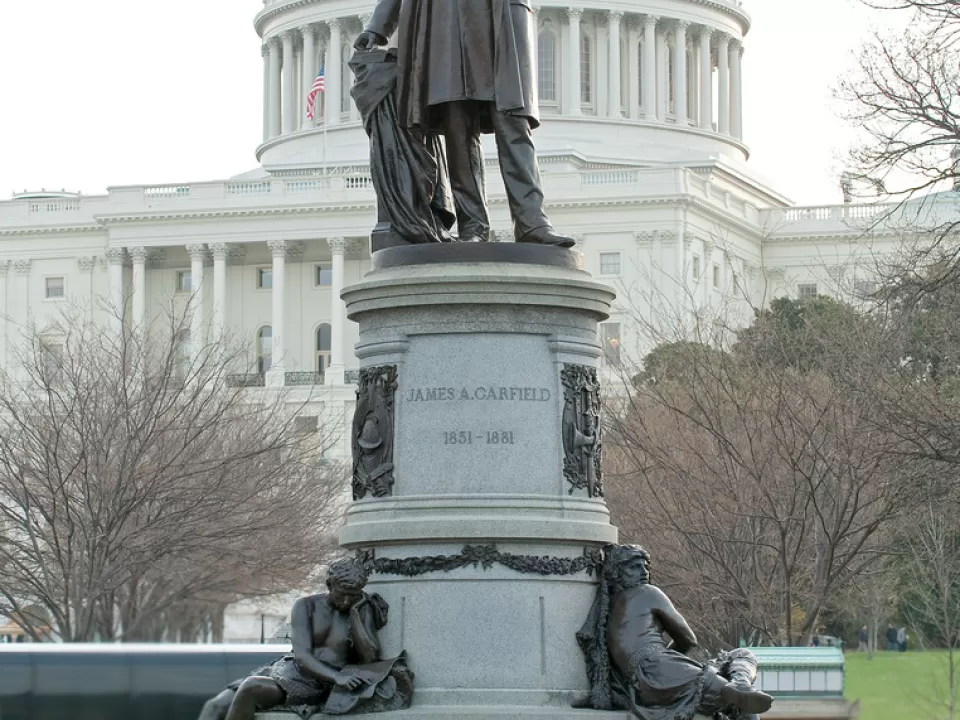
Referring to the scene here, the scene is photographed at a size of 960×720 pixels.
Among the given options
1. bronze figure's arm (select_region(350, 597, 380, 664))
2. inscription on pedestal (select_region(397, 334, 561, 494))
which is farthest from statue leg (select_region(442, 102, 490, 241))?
bronze figure's arm (select_region(350, 597, 380, 664))

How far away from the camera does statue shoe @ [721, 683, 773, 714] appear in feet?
48.0

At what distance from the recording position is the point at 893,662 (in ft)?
181

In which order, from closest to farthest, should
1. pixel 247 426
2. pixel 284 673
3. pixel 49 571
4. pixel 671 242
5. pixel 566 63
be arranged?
pixel 284 673, pixel 49 571, pixel 247 426, pixel 671 242, pixel 566 63

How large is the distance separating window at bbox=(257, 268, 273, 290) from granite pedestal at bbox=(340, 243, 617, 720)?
107479 mm

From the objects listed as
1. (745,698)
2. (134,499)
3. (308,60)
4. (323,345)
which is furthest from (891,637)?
(308,60)

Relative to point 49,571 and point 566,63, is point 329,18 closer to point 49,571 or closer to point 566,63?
point 566,63

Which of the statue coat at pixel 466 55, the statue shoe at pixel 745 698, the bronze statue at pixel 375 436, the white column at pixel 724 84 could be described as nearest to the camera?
the statue shoe at pixel 745 698

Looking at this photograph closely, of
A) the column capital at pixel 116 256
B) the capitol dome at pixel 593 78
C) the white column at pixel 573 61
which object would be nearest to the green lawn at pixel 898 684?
the column capital at pixel 116 256

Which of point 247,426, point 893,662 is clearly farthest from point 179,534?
point 893,662

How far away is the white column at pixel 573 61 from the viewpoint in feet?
447

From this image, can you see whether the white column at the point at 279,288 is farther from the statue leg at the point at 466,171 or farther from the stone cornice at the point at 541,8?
the statue leg at the point at 466,171

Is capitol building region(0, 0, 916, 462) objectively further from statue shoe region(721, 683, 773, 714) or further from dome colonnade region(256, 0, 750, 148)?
statue shoe region(721, 683, 773, 714)

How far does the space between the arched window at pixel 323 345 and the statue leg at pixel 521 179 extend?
334ft

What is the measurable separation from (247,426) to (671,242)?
63.2 meters
